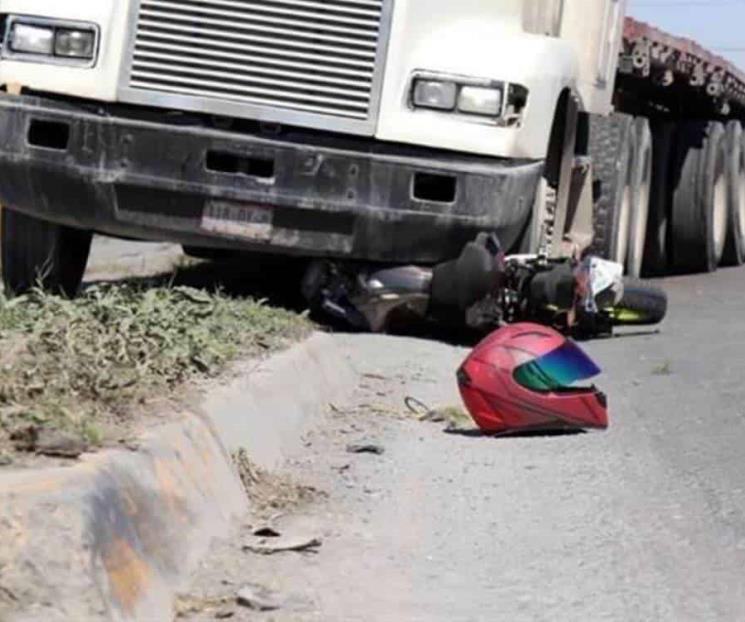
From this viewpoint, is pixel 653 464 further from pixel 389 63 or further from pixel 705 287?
pixel 705 287

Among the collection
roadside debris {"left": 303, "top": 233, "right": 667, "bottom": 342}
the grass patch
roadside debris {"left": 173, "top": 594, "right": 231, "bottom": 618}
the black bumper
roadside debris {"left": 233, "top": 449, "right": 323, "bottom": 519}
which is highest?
the black bumper

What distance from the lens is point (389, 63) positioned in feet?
33.1

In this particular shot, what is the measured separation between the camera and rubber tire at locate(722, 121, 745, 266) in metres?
19.3

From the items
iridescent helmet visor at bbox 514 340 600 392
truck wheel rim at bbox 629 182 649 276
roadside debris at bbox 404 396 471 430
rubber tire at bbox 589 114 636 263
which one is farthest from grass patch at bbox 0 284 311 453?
truck wheel rim at bbox 629 182 649 276

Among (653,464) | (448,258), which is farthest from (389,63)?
(653,464)

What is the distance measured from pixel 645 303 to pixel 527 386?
15.3 feet

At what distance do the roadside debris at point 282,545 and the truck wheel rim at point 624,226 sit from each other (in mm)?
8860

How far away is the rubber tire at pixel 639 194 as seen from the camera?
1572cm

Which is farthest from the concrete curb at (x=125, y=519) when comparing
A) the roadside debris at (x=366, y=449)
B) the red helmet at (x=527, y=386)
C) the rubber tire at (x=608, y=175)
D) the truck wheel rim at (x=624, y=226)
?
the truck wheel rim at (x=624, y=226)

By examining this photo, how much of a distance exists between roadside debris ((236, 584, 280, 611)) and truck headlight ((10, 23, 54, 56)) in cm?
546

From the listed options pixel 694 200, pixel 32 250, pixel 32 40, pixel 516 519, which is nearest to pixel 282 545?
pixel 516 519

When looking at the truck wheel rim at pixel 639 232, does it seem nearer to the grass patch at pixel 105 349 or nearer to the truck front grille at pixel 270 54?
the truck front grille at pixel 270 54

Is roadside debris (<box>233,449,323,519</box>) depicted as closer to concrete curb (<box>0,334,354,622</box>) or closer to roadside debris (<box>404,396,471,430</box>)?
concrete curb (<box>0,334,354,622</box>)

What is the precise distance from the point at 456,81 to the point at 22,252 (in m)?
2.55
